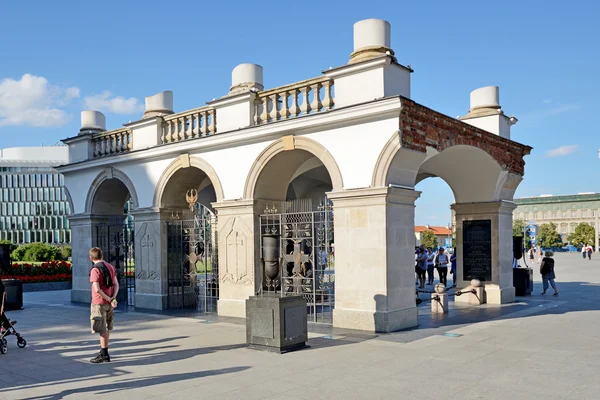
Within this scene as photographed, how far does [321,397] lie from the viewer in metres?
6.02

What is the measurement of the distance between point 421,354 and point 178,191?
8641 mm

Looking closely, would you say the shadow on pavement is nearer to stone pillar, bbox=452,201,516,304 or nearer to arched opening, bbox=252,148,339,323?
arched opening, bbox=252,148,339,323

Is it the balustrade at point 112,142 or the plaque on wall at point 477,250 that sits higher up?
the balustrade at point 112,142

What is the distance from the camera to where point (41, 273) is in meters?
23.1

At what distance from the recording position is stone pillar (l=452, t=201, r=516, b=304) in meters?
14.4

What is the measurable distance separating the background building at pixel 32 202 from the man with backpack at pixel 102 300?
303 feet

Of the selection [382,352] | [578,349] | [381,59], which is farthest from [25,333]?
[578,349]

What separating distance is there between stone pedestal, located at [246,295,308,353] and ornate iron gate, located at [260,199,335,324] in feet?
7.40

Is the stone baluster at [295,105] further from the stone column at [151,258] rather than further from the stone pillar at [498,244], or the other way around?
the stone pillar at [498,244]

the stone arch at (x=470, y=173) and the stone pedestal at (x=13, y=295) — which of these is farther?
the stone pedestal at (x=13, y=295)

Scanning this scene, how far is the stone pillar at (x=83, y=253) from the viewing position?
1653 cm

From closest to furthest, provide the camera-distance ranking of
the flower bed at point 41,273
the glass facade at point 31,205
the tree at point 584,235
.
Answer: the flower bed at point 41,273 < the tree at point 584,235 < the glass facade at point 31,205

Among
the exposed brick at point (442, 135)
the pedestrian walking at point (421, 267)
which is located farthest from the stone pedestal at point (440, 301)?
the pedestrian walking at point (421, 267)

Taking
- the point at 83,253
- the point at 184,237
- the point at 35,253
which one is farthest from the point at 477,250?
the point at 35,253
